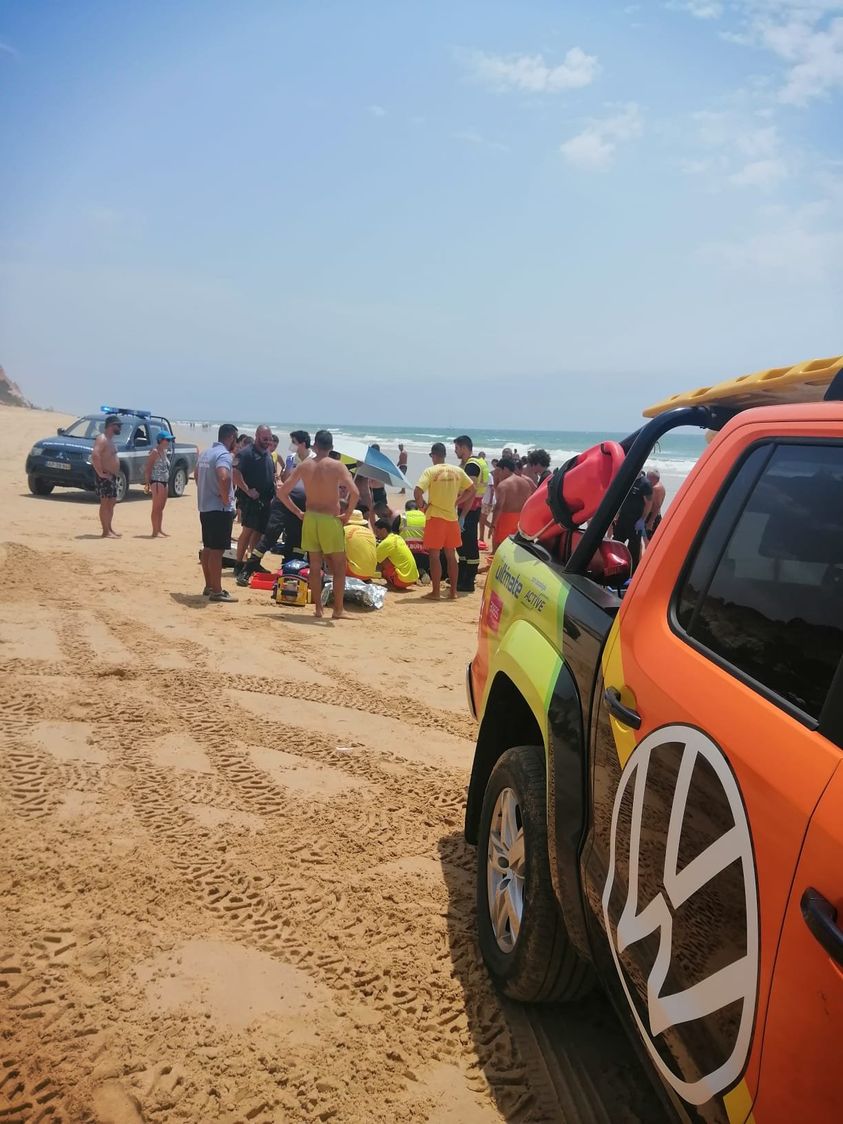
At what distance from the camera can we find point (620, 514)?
3.06 metres

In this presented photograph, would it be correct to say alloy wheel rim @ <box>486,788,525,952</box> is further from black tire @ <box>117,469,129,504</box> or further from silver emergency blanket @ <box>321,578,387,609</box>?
black tire @ <box>117,469,129,504</box>

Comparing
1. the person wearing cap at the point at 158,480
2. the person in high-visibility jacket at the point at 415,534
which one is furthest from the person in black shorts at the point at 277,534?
the person wearing cap at the point at 158,480

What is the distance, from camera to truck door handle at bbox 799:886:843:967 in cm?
117

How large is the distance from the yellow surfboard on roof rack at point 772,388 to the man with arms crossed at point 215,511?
680 centimetres

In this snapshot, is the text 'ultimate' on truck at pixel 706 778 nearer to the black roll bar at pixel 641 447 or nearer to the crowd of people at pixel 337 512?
the black roll bar at pixel 641 447

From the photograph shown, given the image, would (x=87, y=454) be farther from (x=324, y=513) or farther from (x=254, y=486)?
(x=324, y=513)

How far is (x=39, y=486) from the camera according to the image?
1716 cm

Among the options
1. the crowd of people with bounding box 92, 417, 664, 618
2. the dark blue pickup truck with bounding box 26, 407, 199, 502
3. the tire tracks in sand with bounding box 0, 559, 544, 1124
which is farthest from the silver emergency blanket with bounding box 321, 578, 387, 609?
the dark blue pickup truck with bounding box 26, 407, 199, 502

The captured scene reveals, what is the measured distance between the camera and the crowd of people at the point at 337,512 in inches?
337

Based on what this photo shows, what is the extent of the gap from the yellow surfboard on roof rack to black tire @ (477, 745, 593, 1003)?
1.22 m

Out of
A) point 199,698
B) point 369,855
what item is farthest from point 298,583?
point 369,855

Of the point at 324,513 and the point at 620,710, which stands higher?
the point at 620,710

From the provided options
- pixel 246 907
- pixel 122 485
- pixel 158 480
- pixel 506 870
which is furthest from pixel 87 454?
pixel 506 870

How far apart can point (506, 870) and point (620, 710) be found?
1.03 meters
